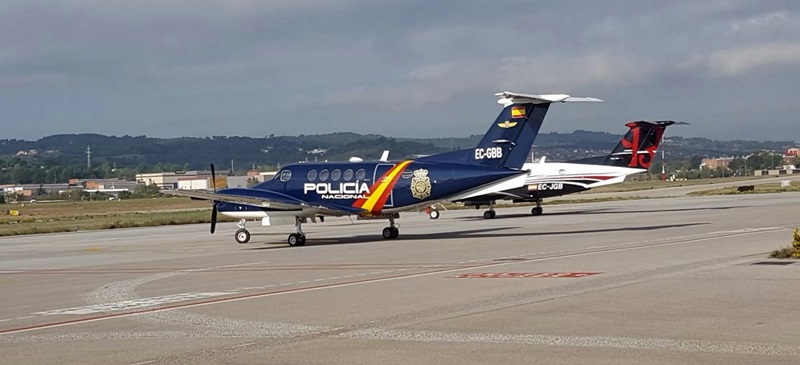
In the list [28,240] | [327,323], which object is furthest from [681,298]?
[28,240]

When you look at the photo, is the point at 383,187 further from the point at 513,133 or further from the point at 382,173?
the point at 513,133

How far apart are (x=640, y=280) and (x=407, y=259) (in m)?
8.43

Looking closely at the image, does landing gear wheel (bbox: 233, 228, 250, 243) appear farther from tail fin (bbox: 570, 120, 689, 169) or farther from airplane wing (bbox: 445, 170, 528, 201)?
tail fin (bbox: 570, 120, 689, 169)

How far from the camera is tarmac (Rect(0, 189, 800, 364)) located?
11539mm

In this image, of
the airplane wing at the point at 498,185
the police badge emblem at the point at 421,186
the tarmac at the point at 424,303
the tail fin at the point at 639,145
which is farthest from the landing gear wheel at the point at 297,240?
the tail fin at the point at 639,145

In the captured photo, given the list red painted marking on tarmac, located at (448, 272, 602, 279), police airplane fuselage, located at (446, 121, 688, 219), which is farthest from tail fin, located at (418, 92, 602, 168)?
police airplane fuselage, located at (446, 121, 688, 219)

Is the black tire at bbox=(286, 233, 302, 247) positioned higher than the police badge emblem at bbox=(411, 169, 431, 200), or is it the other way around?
the police badge emblem at bbox=(411, 169, 431, 200)

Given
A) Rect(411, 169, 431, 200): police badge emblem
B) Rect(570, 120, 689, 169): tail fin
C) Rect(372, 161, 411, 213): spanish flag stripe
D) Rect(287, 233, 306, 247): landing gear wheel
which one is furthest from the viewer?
Rect(570, 120, 689, 169): tail fin

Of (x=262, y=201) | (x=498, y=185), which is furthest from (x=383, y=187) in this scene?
(x=262, y=201)

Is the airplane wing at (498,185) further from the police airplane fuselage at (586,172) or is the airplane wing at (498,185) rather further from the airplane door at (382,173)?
the police airplane fuselage at (586,172)

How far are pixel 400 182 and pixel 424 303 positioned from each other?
16.7m

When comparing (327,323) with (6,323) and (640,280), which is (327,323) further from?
(640,280)

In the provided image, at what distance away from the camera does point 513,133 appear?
3316 cm

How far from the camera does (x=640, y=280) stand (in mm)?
18094
